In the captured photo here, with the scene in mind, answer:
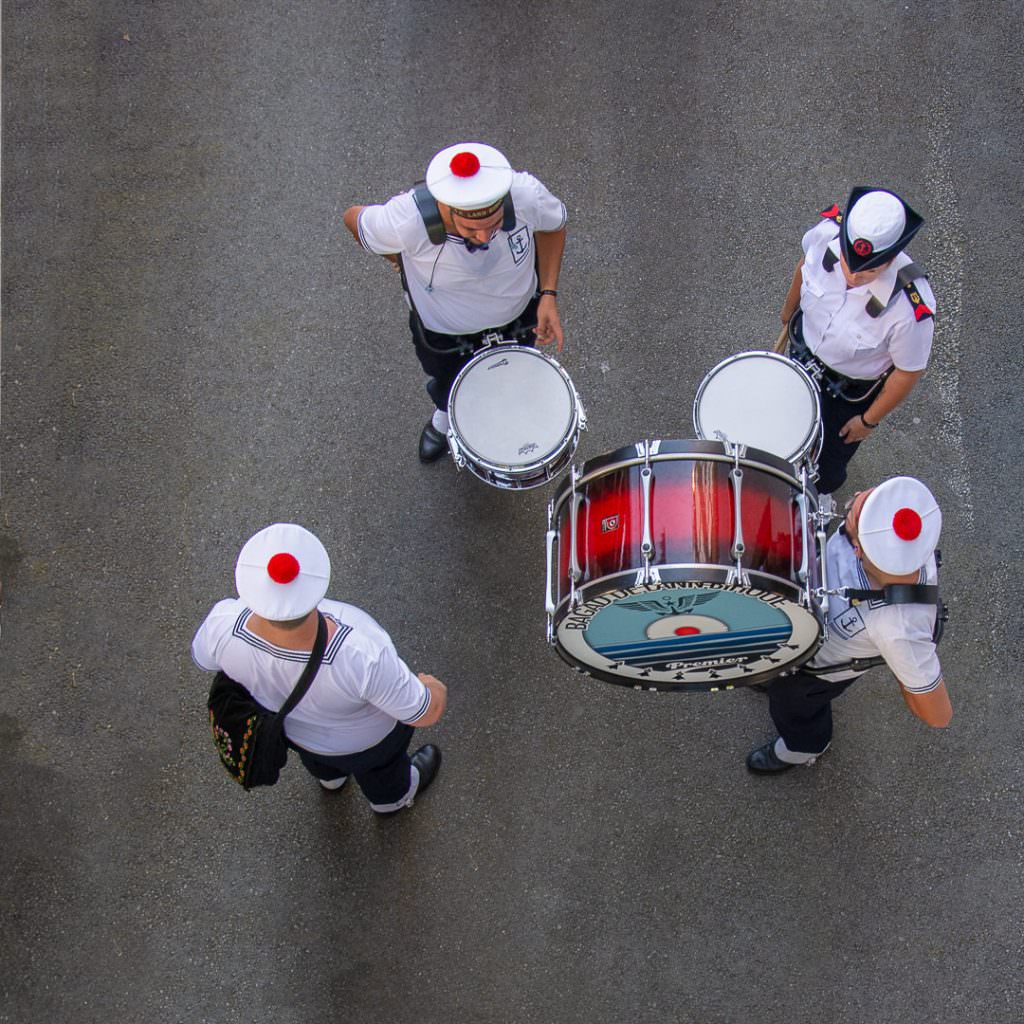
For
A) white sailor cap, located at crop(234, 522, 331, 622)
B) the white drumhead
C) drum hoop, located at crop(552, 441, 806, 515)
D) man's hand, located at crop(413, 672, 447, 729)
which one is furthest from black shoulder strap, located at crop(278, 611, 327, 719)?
the white drumhead

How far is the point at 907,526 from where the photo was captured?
123 inches

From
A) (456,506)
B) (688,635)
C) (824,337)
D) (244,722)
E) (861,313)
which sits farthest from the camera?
(456,506)

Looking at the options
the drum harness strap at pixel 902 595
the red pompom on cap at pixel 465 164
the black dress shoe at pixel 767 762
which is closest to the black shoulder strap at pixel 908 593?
the drum harness strap at pixel 902 595

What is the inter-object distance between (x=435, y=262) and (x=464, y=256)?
0.12 meters

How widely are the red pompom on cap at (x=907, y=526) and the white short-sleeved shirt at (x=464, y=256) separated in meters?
1.74

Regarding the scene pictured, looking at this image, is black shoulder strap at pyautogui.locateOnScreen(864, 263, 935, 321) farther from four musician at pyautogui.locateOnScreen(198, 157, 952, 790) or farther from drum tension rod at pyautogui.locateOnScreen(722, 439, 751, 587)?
drum tension rod at pyautogui.locateOnScreen(722, 439, 751, 587)

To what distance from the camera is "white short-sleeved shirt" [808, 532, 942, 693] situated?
3.23 meters

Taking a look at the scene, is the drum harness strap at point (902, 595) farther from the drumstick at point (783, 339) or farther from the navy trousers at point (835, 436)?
the drumstick at point (783, 339)

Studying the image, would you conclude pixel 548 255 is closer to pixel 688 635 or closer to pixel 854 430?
pixel 854 430

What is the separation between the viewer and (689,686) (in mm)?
3768

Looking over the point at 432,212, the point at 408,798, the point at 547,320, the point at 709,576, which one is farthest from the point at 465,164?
the point at 408,798

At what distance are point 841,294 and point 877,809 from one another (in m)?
2.18

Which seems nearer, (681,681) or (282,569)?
(282,569)

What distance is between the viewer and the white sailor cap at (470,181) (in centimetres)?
355
